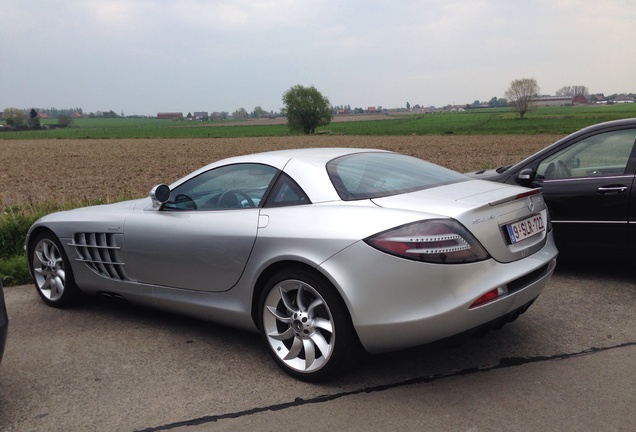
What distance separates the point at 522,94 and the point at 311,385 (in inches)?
4486

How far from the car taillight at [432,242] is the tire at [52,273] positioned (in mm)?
2915

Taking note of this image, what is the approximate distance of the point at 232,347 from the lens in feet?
13.4

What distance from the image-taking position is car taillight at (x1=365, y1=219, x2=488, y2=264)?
10.1ft

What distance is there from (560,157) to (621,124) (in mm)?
589

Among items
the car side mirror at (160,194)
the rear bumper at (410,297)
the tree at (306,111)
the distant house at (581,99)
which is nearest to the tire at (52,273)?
the car side mirror at (160,194)

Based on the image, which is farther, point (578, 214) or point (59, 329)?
point (578, 214)

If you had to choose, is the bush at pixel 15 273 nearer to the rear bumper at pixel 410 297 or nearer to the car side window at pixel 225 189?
the car side window at pixel 225 189

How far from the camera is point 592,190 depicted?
5.36m

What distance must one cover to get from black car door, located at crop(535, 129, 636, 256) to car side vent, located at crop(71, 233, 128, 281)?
375cm

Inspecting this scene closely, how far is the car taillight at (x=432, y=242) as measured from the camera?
308 cm

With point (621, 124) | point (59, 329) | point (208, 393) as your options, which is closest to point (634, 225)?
point (621, 124)

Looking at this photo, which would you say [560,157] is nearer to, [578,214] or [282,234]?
[578,214]

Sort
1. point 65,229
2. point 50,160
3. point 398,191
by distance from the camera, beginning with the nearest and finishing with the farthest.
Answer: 1. point 398,191
2. point 65,229
3. point 50,160

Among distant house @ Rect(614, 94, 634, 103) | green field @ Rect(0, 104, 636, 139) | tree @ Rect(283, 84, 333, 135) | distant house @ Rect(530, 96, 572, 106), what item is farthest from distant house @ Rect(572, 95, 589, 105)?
tree @ Rect(283, 84, 333, 135)
